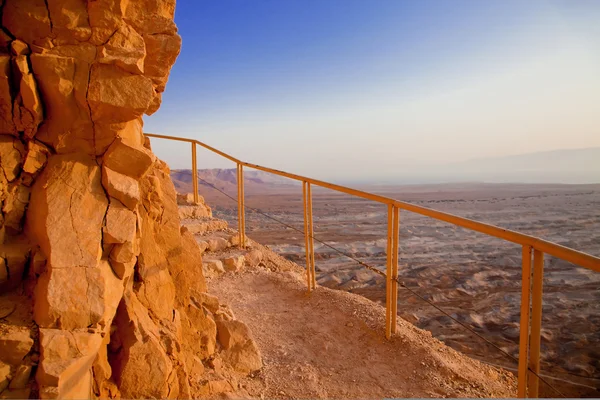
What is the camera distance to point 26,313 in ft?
5.52

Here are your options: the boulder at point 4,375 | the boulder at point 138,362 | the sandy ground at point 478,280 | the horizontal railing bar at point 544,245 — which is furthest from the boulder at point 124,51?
the sandy ground at point 478,280

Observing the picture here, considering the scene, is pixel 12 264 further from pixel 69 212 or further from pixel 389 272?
pixel 389 272

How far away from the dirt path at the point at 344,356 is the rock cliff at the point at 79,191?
1.02 m

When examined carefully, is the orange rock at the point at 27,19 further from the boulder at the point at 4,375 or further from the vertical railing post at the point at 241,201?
the vertical railing post at the point at 241,201

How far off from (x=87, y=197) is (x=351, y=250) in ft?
31.5

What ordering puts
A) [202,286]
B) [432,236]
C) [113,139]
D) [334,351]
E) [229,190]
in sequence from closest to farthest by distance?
[113,139] → [202,286] → [334,351] → [432,236] → [229,190]

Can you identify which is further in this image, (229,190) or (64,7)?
(229,190)

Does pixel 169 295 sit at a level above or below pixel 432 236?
above

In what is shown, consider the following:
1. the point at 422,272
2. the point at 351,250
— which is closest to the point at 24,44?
the point at 422,272

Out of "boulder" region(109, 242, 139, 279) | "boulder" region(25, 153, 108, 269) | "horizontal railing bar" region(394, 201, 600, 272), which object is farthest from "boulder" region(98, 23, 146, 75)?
"horizontal railing bar" region(394, 201, 600, 272)

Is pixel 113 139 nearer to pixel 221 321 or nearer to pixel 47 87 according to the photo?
pixel 47 87

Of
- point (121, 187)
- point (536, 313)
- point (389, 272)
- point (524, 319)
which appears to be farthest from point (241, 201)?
point (536, 313)

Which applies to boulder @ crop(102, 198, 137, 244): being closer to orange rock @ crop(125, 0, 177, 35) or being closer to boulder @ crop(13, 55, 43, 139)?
boulder @ crop(13, 55, 43, 139)

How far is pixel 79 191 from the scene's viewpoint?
1938 millimetres
